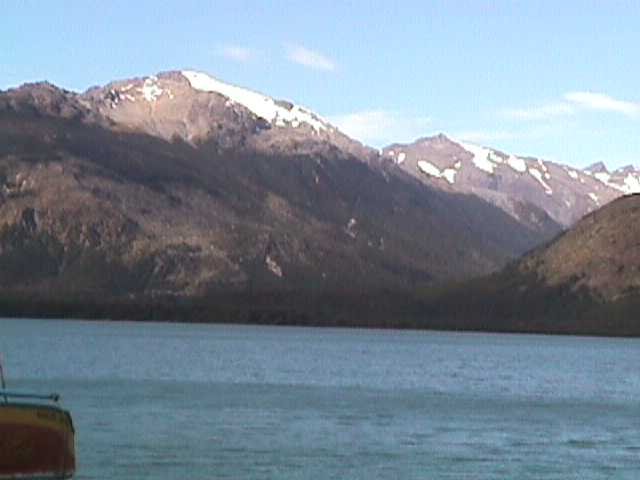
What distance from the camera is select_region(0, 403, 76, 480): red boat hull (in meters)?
31.3

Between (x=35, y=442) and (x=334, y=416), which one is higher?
(x=35, y=442)

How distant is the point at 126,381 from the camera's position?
104688mm

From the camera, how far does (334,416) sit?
79.2 meters

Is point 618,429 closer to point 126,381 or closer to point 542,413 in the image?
point 542,413

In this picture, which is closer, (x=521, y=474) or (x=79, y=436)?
(x=521, y=474)

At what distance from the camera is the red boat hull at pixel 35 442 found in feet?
103

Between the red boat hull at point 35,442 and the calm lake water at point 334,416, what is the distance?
57.0 feet

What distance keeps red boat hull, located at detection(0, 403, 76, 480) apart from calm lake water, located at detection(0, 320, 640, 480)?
17.4 metres

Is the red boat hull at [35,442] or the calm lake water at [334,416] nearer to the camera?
the red boat hull at [35,442]

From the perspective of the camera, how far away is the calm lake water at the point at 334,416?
5634cm

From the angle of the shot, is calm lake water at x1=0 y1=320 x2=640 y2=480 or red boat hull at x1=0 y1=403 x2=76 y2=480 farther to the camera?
calm lake water at x1=0 y1=320 x2=640 y2=480

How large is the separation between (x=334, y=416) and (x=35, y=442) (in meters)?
48.0

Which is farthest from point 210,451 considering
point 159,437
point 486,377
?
point 486,377

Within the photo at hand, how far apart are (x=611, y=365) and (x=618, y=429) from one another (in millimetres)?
88684
